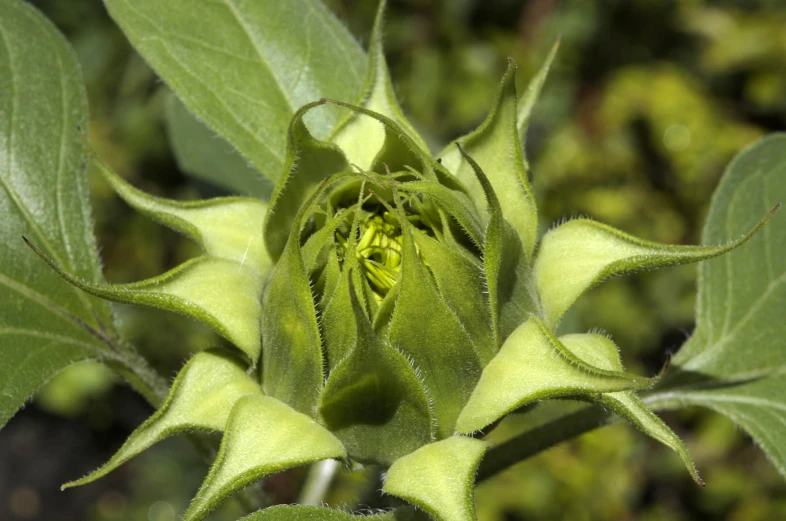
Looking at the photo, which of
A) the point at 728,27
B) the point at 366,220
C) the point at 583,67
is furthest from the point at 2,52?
the point at 728,27

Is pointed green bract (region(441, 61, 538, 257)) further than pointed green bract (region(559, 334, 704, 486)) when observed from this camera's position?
Yes

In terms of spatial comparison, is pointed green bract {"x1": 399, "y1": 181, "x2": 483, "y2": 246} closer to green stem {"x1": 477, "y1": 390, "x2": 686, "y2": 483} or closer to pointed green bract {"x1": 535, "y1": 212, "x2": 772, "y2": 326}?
pointed green bract {"x1": 535, "y1": 212, "x2": 772, "y2": 326}

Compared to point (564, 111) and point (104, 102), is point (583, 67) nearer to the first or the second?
point (564, 111)

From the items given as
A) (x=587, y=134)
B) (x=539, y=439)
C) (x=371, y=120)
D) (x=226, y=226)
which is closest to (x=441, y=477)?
(x=539, y=439)

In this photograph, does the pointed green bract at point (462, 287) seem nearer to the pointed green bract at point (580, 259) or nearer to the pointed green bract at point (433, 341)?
the pointed green bract at point (433, 341)

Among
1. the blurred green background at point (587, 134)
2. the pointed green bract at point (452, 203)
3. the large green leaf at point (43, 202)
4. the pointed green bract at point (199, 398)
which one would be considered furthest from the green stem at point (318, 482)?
the blurred green background at point (587, 134)

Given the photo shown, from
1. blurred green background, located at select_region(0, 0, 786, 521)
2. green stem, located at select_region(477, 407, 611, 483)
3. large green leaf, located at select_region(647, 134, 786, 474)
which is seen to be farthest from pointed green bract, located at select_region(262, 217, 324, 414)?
blurred green background, located at select_region(0, 0, 786, 521)

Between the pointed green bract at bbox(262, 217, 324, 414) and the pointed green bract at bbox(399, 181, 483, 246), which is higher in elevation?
the pointed green bract at bbox(399, 181, 483, 246)
